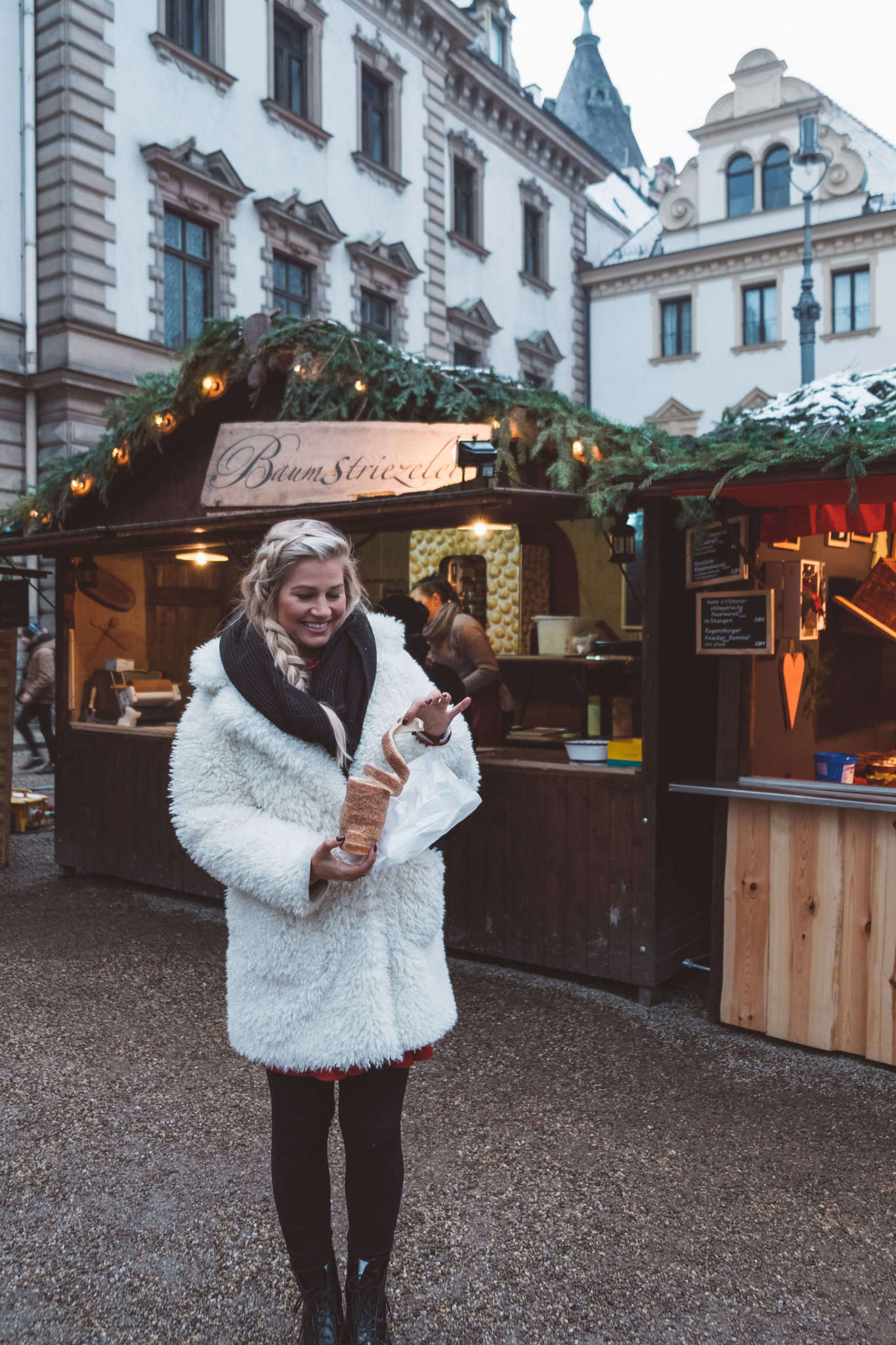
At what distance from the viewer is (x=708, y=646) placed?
14.8 feet

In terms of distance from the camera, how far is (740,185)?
26.7 metres

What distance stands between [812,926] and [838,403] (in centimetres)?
216

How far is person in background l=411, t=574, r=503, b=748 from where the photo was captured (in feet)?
20.1

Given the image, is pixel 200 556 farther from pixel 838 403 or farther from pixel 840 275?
pixel 840 275

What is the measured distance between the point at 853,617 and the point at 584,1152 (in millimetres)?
3394

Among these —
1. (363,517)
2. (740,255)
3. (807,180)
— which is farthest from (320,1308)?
(740,255)

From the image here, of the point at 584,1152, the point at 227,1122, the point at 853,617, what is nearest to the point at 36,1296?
the point at 227,1122

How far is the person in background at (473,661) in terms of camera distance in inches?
241

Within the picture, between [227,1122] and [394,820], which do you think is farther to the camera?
[227,1122]

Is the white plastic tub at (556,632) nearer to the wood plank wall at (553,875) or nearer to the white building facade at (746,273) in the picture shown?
the wood plank wall at (553,875)

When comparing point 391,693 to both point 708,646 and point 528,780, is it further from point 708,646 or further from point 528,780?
point 528,780

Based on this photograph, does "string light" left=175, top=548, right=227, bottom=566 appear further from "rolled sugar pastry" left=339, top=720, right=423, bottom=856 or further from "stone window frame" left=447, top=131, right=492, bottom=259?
"stone window frame" left=447, top=131, right=492, bottom=259

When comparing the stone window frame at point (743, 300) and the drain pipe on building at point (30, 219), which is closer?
the drain pipe on building at point (30, 219)

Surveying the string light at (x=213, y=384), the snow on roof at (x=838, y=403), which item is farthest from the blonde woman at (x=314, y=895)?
the string light at (x=213, y=384)
